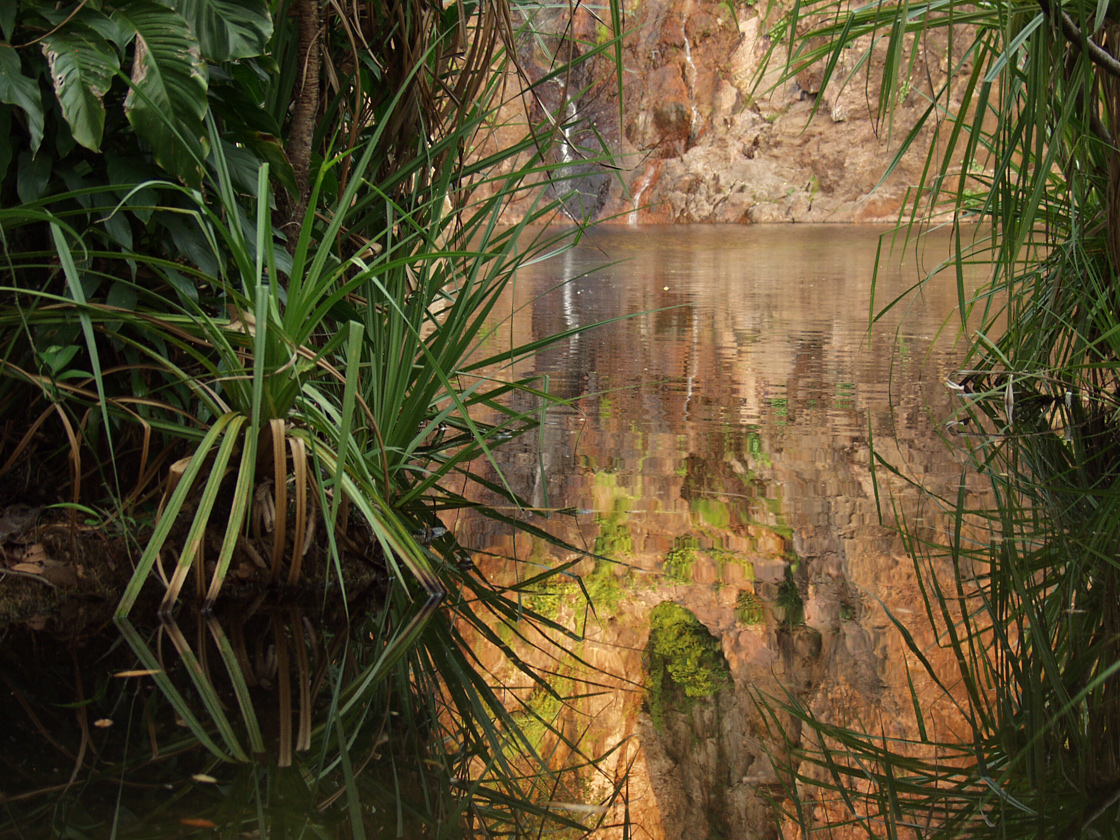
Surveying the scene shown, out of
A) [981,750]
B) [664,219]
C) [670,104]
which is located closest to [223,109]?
[981,750]

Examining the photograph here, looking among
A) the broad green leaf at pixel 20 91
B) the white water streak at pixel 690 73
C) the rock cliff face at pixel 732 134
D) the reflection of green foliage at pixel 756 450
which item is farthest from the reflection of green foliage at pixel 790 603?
the white water streak at pixel 690 73

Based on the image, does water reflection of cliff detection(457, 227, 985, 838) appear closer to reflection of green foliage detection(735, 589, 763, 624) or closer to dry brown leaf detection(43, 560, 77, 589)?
reflection of green foliage detection(735, 589, 763, 624)

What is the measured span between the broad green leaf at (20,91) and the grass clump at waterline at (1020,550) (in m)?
0.81

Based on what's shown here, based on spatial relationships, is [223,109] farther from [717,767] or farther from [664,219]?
[664,219]

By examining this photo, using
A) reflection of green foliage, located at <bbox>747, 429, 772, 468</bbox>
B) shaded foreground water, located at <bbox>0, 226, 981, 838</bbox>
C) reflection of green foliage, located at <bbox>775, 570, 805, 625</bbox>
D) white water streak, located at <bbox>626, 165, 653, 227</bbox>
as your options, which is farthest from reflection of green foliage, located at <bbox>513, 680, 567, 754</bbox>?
white water streak, located at <bbox>626, 165, 653, 227</bbox>

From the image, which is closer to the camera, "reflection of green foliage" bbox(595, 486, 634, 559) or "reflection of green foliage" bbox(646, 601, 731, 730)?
"reflection of green foliage" bbox(646, 601, 731, 730)

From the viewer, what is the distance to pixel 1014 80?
124cm

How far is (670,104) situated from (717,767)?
548 inches

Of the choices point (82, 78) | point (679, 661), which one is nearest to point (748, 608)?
point (679, 661)

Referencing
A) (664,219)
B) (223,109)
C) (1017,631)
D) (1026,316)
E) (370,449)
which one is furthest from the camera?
(664,219)

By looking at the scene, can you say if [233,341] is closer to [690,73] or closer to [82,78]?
[82,78]

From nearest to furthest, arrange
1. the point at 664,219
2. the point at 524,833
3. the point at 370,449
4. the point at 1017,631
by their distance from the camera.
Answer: the point at 524,833 < the point at 1017,631 < the point at 370,449 < the point at 664,219

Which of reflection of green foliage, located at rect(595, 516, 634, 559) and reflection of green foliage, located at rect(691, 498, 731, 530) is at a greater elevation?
reflection of green foliage, located at rect(691, 498, 731, 530)

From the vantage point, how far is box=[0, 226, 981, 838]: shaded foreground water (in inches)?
29.9
